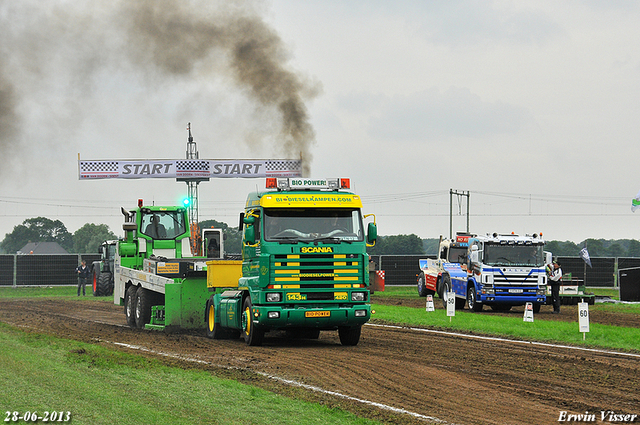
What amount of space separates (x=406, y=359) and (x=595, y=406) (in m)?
4.94

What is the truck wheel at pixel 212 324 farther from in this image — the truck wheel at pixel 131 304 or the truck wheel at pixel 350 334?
the truck wheel at pixel 131 304

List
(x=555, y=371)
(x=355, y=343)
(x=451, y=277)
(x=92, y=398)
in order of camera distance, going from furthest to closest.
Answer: (x=451, y=277) → (x=355, y=343) → (x=555, y=371) → (x=92, y=398)

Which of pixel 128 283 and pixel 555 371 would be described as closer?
pixel 555 371

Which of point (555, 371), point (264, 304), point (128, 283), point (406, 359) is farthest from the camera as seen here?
point (128, 283)

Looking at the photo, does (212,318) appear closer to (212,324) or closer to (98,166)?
(212,324)

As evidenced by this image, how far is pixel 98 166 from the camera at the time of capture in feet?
157

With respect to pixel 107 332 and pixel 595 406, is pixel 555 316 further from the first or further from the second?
pixel 595 406

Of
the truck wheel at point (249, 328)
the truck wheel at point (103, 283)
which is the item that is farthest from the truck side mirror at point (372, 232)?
the truck wheel at point (103, 283)

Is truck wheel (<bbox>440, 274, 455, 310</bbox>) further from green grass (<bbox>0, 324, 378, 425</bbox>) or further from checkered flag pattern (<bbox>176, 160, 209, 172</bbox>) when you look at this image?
green grass (<bbox>0, 324, 378, 425</bbox>)

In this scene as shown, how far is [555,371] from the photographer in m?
13.7

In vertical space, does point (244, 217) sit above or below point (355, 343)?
above

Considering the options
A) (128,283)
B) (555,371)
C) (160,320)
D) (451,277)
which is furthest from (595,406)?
(451,277)

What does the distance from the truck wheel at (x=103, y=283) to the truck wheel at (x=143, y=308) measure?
2091 cm

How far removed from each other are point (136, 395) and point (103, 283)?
33251 mm
